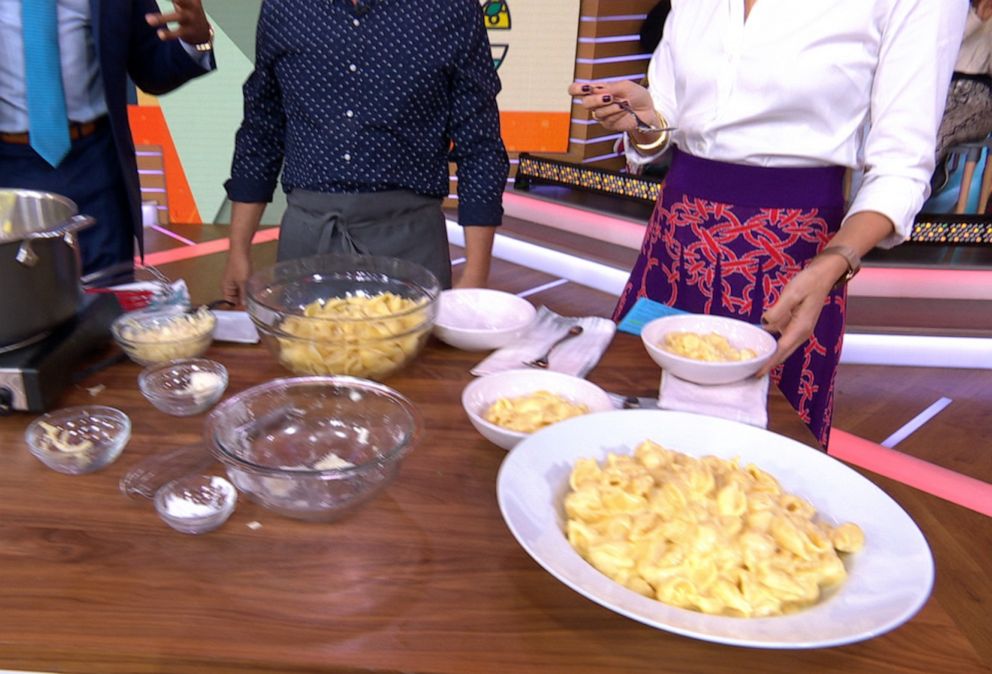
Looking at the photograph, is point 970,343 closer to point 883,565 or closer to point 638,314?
point 638,314

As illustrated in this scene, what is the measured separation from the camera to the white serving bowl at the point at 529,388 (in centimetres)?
117

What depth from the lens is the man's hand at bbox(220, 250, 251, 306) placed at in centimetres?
196

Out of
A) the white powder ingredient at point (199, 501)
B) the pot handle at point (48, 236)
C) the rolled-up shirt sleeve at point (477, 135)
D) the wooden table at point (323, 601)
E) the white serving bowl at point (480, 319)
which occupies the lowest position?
the wooden table at point (323, 601)

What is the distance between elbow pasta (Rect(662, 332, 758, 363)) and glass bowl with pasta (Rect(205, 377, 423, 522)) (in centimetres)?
55

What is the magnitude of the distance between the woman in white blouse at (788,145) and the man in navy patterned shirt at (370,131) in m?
0.46

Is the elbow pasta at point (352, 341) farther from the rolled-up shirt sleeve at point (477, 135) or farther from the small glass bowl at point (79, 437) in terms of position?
the rolled-up shirt sleeve at point (477, 135)

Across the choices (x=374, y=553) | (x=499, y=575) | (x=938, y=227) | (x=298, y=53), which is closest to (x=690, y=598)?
(x=499, y=575)

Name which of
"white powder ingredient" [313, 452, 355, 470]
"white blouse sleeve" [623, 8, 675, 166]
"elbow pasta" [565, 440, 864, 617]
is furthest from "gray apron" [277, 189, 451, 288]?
"elbow pasta" [565, 440, 864, 617]

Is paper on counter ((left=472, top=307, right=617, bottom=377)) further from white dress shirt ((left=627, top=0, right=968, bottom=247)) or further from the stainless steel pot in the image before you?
the stainless steel pot

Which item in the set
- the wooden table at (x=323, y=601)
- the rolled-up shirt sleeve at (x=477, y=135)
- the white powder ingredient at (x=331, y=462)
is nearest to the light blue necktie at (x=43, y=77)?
the rolled-up shirt sleeve at (x=477, y=135)

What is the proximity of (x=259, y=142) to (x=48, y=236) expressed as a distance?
111 centimetres

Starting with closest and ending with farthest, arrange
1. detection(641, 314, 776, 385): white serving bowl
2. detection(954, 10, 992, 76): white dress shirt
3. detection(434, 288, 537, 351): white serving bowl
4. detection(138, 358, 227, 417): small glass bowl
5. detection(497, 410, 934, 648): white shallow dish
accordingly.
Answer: detection(497, 410, 934, 648): white shallow dish → detection(138, 358, 227, 417): small glass bowl → detection(641, 314, 776, 385): white serving bowl → detection(434, 288, 537, 351): white serving bowl → detection(954, 10, 992, 76): white dress shirt

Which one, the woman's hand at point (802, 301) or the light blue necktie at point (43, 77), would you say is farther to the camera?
the light blue necktie at point (43, 77)

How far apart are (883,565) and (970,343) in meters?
3.77
